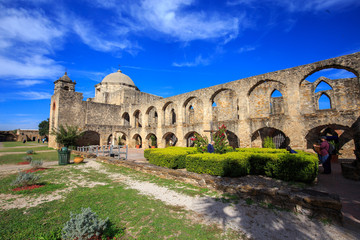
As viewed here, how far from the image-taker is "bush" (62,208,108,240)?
223 cm

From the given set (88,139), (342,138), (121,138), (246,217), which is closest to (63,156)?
(246,217)

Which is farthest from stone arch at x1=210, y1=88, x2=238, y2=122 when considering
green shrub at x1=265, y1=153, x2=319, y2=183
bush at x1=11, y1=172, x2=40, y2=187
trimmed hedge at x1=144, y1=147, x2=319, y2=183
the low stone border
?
bush at x1=11, y1=172, x2=40, y2=187

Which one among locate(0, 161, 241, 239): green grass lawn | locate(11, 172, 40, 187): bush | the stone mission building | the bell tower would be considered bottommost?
locate(0, 161, 241, 239): green grass lawn

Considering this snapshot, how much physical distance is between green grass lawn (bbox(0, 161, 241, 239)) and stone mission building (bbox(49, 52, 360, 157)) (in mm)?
6504

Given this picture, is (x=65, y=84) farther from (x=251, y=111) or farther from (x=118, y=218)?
(x=118, y=218)

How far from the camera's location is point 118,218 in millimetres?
3102

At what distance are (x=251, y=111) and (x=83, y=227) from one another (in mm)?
16591

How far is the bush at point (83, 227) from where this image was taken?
2234 millimetres

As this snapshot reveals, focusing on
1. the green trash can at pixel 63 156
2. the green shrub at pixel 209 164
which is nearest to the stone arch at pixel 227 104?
the green shrub at pixel 209 164

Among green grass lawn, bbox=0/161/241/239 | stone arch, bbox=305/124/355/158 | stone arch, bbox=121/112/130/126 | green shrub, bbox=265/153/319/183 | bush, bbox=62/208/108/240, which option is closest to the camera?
bush, bbox=62/208/108/240

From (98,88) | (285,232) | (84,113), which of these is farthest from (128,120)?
(285,232)

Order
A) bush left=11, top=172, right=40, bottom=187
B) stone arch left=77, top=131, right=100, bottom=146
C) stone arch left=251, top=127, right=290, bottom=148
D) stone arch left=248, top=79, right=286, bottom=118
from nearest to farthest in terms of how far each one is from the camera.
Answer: bush left=11, top=172, right=40, bottom=187 < stone arch left=251, top=127, right=290, bottom=148 < stone arch left=248, top=79, right=286, bottom=118 < stone arch left=77, top=131, right=100, bottom=146

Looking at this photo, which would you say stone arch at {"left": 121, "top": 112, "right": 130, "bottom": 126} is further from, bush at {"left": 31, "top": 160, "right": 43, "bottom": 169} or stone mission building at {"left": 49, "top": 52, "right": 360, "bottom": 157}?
bush at {"left": 31, "top": 160, "right": 43, "bottom": 169}

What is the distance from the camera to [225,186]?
4.62 metres
